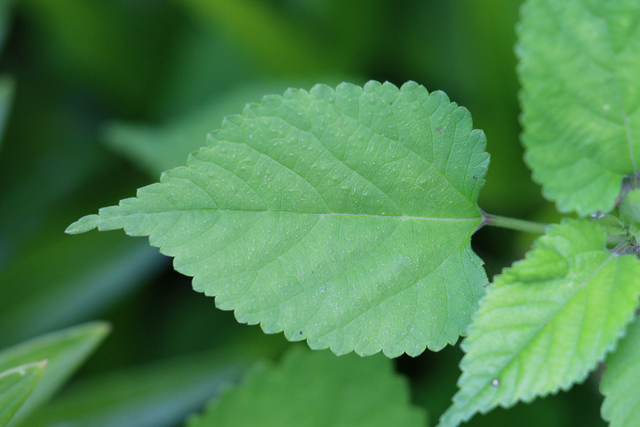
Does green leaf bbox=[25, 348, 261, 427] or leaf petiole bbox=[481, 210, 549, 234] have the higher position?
green leaf bbox=[25, 348, 261, 427]

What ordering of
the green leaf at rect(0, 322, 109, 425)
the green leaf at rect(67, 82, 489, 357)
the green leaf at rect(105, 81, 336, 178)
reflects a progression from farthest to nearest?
the green leaf at rect(105, 81, 336, 178) < the green leaf at rect(0, 322, 109, 425) < the green leaf at rect(67, 82, 489, 357)

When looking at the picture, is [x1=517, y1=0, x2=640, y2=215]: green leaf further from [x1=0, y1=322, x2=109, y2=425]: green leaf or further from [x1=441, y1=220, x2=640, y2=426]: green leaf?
[x1=0, y1=322, x2=109, y2=425]: green leaf

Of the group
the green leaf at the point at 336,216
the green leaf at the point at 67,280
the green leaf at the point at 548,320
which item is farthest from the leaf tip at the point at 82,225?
the green leaf at the point at 67,280

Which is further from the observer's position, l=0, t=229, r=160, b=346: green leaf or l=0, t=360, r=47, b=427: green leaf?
l=0, t=229, r=160, b=346: green leaf

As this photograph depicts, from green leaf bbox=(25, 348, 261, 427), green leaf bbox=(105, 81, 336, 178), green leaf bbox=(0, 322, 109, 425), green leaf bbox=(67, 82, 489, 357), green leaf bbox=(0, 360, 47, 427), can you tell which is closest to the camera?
green leaf bbox=(67, 82, 489, 357)

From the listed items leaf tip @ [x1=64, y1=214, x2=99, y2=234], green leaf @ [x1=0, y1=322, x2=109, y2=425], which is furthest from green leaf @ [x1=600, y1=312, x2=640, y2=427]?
green leaf @ [x1=0, y1=322, x2=109, y2=425]

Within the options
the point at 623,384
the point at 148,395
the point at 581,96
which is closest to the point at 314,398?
the point at 148,395

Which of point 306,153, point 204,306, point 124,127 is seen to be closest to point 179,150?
point 124,127
